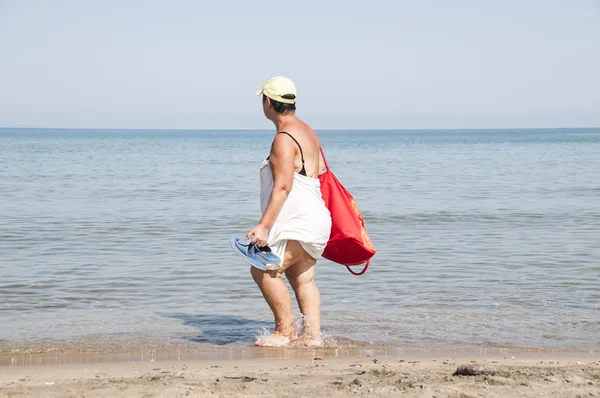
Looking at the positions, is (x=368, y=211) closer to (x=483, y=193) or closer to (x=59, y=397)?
(x=483, y=193)

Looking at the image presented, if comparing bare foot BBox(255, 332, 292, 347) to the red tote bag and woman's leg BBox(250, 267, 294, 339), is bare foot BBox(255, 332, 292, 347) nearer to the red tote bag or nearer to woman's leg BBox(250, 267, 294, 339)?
woman's leg BBox(250, 267, 294, 339)

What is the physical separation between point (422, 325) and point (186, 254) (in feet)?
13.6

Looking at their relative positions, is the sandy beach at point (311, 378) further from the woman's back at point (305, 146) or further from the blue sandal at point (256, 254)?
the woman's back at point (305, 146)

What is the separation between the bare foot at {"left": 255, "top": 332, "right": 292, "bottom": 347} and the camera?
5695 mm

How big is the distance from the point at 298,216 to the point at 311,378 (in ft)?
4.18

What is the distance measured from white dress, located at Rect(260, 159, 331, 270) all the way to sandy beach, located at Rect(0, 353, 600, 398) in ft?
2.54

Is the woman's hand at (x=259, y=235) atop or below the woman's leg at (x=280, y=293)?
Result: atop

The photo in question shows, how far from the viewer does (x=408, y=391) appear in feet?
13.5

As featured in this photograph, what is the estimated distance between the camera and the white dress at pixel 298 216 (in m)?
5.41

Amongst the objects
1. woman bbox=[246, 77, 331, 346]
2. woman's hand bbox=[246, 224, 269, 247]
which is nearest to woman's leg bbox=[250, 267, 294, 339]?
woman bbox=[246, 77, 331, 346]

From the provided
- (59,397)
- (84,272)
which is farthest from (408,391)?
(84,272)

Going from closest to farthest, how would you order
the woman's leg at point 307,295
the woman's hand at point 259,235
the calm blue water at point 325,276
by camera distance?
the woman's hand at point 259,235, the woman's leg at point 307,295, the calm blue water at point 325,276

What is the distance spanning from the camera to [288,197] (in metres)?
5.39
